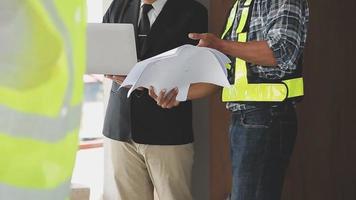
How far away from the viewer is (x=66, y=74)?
1.57ft

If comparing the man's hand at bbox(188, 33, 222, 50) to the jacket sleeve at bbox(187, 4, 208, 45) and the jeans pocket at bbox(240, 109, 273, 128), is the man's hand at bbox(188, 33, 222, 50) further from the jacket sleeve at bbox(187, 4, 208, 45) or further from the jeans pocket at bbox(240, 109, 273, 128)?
→ the jacket sleeve at bbox(187, 4, 208, 45)

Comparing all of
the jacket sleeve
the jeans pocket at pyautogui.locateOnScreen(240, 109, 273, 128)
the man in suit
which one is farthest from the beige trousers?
the jeans pocket at pyautogui.locateOnScreen(240, 109, 273, 128)

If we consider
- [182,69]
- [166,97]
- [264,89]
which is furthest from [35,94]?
[166,97]

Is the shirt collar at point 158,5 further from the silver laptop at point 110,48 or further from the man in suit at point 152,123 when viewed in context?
the silver laptop at point 110,48

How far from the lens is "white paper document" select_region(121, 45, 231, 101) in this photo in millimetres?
1376

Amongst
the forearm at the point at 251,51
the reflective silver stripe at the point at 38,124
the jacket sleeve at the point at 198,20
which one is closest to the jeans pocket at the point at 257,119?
the forearm at the point at 251,51

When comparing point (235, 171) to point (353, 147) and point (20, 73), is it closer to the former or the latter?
point (20, 73)

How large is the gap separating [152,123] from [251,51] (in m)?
0.70

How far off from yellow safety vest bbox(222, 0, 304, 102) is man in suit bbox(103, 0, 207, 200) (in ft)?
1.57

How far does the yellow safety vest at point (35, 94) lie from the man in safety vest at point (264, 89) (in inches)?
37.6

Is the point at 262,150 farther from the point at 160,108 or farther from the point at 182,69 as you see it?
the point at 160,108

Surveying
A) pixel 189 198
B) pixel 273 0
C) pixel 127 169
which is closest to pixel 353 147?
pixel 189 198

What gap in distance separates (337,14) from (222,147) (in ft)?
2.97

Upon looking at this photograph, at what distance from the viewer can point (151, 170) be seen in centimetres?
207
